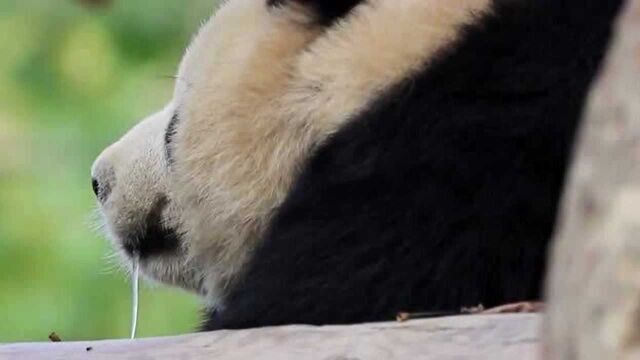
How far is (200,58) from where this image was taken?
126cm

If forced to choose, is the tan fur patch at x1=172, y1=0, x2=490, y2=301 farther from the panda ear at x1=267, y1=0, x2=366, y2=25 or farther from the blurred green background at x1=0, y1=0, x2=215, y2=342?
the blurred green background at x1=0, y1=0, x2=215, y2=342

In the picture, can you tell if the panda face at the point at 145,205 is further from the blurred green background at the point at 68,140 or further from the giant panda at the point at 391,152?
the blurred green background at the point at 68,140

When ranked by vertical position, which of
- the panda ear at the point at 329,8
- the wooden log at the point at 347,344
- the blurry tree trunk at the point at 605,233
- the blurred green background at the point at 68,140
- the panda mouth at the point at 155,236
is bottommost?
the blurred green background at the point at 68,140

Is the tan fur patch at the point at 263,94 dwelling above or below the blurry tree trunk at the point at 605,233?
below

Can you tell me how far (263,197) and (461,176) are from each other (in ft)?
0.82

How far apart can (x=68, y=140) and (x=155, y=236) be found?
146cm

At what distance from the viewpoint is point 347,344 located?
0.73 metres

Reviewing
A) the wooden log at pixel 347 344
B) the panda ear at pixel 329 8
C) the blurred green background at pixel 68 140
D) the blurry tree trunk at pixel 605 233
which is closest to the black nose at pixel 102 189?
the panda ear at pixel 329 8

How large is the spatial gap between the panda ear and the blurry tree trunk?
0.74 m

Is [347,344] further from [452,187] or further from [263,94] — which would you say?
[263,94]

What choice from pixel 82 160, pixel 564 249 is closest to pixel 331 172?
pixel 564 249

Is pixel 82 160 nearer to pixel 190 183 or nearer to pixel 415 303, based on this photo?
pixel 190 183

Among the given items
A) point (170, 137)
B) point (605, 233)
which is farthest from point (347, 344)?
point (170, 137)

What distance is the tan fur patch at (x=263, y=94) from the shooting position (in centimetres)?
104
